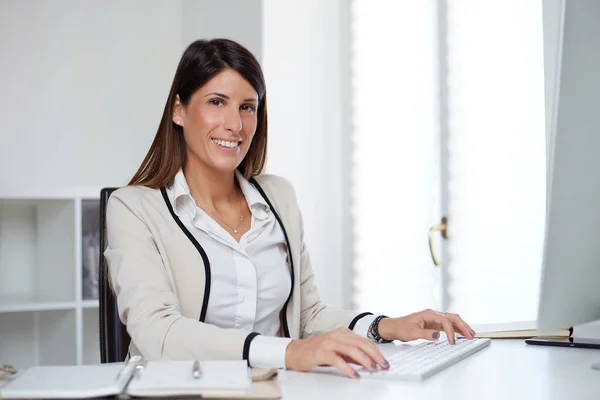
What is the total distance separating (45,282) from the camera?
339 centimetres

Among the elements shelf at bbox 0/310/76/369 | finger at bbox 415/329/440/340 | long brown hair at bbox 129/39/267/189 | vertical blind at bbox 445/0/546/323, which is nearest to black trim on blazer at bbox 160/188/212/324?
long brown hair at bbox 129/39/267/189

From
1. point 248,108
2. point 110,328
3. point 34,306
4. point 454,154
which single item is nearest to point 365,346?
point 110,328

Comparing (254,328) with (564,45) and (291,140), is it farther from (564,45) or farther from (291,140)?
(291,140)

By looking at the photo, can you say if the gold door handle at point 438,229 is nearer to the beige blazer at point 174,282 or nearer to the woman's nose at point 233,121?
the beige blazer at point 174,282

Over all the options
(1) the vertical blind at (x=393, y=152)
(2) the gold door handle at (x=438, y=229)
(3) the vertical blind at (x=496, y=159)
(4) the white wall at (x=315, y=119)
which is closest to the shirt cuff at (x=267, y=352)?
(3) the vertical blind at (x=496, y=159)

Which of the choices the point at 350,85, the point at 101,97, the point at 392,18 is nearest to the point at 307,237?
the point at 350,85

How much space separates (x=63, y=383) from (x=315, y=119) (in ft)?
9.01

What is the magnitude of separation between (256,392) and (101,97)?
3.20 metres

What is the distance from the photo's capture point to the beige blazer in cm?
135

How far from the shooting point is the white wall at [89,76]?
367cm

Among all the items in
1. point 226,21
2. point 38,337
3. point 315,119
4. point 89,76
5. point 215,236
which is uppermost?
point 226,21

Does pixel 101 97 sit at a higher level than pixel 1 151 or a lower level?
higher

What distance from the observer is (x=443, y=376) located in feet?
3.81

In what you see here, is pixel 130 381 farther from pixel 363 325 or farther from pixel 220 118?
pixel 220 118
